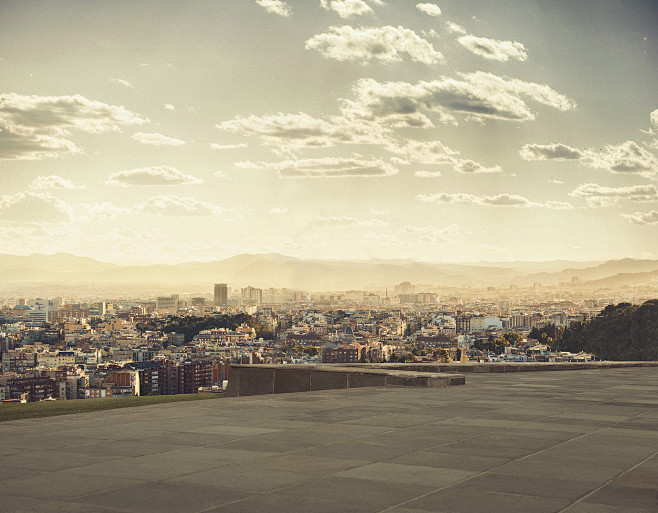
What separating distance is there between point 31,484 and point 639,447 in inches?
182

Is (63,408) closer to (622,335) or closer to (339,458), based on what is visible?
(339,458)

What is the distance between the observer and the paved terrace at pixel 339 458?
4777mm

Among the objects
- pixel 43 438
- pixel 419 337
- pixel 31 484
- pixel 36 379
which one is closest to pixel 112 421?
pixel 43 438

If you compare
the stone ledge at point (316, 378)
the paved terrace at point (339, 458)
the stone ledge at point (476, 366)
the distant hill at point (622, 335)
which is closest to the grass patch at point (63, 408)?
the stone ledge at point (316, 378)

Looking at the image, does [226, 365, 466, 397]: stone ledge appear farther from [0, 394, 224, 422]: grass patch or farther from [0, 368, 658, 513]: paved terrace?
[0, 368, 658, 513]: paved terrace

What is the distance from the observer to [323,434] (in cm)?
748

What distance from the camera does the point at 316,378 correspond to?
13898 mm

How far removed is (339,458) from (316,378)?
7.73m

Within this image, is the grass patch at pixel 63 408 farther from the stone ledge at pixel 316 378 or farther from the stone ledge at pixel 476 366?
the stone ledge at pixel 476 366

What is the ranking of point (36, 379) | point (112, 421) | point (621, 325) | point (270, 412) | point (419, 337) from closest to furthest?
point (112, 421), point (270, 412), point (621, 325), point (36, 379), point (419, 337)

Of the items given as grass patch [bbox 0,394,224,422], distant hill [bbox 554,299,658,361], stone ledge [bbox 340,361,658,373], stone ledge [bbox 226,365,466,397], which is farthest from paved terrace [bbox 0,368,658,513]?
distant hill [bbox 554,299,658,361]

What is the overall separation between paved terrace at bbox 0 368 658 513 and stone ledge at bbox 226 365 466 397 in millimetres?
2416

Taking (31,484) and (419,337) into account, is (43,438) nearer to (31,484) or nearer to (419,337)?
(31,484)

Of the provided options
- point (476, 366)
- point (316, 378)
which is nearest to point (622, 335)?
point (476, 366)
